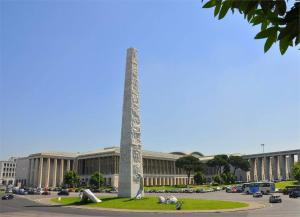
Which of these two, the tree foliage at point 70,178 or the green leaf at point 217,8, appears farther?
the tree foliage at point 70,178

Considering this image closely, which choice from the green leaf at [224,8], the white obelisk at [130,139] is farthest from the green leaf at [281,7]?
the white obelisk at [130,139]

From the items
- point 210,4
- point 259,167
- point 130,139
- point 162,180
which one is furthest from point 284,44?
point 259,167

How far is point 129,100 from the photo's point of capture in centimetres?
5838

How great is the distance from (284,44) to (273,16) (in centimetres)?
28

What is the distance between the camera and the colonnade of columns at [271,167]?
16338 centimetres

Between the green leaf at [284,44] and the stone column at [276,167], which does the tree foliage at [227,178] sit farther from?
the green leaf at [284,44]

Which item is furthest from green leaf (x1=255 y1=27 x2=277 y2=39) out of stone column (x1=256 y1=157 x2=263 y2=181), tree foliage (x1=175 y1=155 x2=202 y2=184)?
stone column (x1=256 y1=157 x2=263 y2=181)

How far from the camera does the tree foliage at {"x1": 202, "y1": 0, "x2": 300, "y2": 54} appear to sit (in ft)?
9.89

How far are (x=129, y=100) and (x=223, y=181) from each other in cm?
9013

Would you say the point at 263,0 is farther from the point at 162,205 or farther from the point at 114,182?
the point at 114,182

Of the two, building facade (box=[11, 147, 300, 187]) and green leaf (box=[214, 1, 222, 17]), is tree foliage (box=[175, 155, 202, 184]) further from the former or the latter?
green leaf (box=[214, 1, 222, 17])

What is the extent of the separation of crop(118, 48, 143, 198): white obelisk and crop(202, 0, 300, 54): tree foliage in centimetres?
5482

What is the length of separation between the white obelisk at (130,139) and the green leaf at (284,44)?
180ft

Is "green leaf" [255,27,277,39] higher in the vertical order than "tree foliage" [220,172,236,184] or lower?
higher
